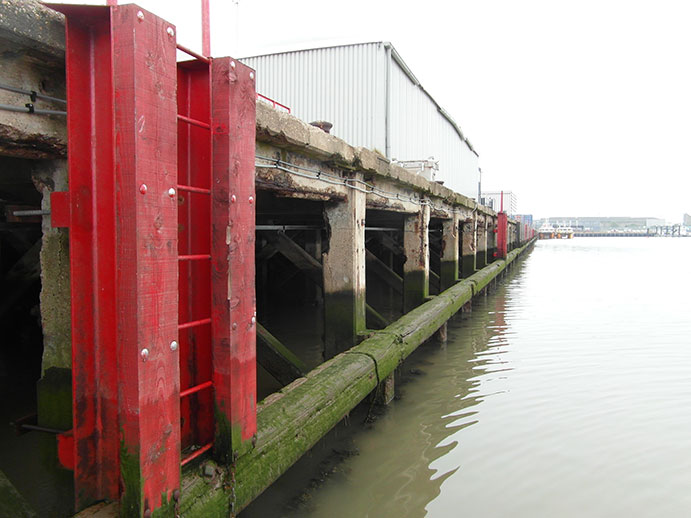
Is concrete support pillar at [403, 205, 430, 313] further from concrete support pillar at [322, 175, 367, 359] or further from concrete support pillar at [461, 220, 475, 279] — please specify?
concrete support pillar at [461, 220, 475, 279]

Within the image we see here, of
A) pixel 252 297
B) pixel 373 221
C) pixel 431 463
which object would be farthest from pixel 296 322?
pixel 252 297

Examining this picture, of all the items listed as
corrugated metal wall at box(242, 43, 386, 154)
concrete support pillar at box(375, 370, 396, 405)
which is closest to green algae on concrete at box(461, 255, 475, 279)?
corrugated metal wall at box(242, 43, 386, 154)

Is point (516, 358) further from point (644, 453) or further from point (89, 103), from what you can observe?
point (89, 103)

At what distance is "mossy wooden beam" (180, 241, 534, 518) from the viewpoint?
6.81 ft

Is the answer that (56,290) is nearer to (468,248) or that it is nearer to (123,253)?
(123,253)

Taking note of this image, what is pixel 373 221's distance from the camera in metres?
10.1

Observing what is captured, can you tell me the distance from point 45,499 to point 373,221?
7799mm

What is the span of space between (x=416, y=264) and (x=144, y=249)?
5746mm

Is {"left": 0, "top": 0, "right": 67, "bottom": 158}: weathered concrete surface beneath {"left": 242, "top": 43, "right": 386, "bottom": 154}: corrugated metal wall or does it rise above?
beneath

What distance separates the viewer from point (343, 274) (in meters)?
4.57

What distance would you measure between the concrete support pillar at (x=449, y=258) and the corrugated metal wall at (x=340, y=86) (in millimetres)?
4902

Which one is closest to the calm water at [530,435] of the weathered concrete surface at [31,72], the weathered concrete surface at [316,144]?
the weathered concrete surface at [316,144]

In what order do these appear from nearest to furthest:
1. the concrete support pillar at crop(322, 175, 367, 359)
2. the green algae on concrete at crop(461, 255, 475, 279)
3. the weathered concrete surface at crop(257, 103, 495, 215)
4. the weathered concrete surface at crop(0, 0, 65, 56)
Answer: the weathered concrete surface at crop(0, 0, 65, 56)
the weathered concrete surface at crop(257, 103, 495, 215)
the concrete support pillar at crop(322, 175, 367, 359)
the green algae on concrete at crop(461, 255, 475, 279)

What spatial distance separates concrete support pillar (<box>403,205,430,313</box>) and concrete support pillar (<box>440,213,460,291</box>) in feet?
9.09
